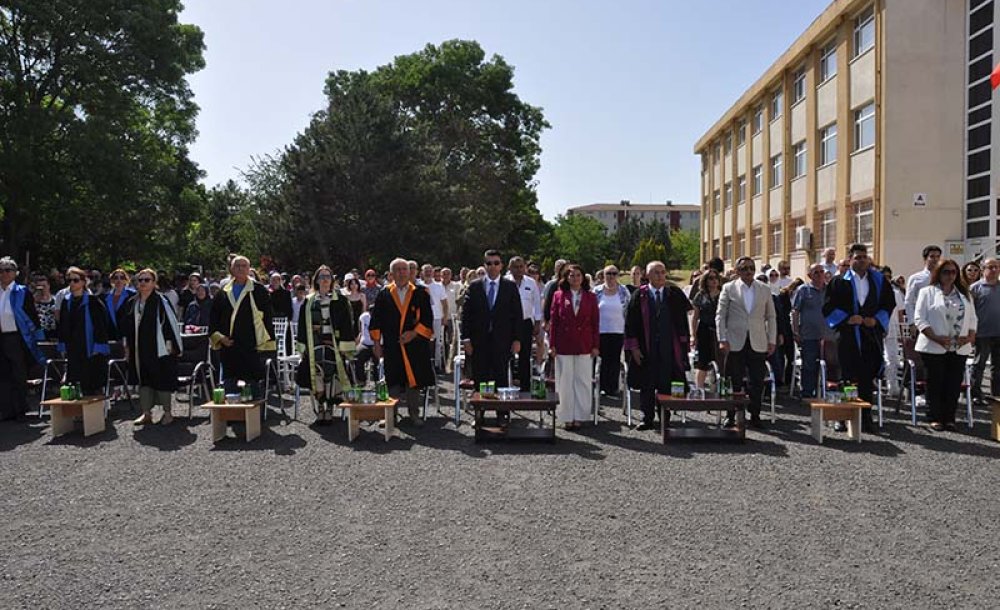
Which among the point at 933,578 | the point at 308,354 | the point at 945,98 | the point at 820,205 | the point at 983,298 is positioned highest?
the point at 945,98

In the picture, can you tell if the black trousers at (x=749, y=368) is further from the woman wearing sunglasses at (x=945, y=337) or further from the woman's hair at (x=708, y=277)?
the woman wearing sunglasses at (x=945, y=337)

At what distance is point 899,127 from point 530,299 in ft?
50.8

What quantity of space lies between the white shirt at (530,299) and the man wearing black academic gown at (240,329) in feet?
12.1

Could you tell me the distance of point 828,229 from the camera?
89.7 feet

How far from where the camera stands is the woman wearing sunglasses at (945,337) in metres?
8.80

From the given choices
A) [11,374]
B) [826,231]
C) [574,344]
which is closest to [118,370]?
[11,374]

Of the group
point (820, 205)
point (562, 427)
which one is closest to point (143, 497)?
point (562, 427)

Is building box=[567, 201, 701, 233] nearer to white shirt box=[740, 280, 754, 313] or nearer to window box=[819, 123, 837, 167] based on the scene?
window box=[819, 123, 837, 167]

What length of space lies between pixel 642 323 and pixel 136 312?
6.08 meters

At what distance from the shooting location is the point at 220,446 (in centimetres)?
848

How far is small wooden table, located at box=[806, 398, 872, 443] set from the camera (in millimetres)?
8195

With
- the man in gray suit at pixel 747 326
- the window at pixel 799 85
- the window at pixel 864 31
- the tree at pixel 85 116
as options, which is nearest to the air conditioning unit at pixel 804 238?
the window at pixel 799 85

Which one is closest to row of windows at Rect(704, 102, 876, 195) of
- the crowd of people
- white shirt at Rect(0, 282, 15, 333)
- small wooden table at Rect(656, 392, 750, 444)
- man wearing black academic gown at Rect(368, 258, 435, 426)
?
the crowd of people

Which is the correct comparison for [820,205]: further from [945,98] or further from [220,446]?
[220,446]
